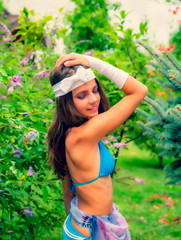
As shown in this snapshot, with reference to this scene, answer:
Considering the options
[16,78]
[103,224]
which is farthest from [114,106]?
[16,78]

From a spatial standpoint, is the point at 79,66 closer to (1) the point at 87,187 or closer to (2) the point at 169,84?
(1) the point at 87,187

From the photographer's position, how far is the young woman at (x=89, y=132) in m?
2.09

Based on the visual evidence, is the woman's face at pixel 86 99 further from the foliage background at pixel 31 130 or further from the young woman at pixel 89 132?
the foliage background at pixel 31 130

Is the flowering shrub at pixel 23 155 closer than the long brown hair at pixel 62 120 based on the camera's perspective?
No

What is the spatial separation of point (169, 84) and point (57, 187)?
1502 mm

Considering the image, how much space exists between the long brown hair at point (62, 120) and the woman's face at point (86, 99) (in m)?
0.04

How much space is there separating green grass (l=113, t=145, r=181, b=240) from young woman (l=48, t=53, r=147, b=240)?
5.72 ft

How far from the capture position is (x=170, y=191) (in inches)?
359

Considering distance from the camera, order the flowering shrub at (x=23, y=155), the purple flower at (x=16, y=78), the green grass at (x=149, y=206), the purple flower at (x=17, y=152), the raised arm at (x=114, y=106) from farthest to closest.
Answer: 1. the green grass at (x=149, y=206)
2. the purple flower at (x=17, y=152)
3. the flowering shrub at (x=23, y=155)
4. the purple flower at (x=16, y=78)
5. the raised arm at (x=114, y=106)

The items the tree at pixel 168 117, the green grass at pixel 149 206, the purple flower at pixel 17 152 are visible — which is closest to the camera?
the purple flower at pixel 17 152

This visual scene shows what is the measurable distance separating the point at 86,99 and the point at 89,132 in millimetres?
206

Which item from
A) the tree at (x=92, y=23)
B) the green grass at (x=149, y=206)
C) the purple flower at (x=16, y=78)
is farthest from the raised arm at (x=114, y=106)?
the tree at (x=92, y=23)

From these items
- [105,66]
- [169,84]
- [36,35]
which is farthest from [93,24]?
[105,66]

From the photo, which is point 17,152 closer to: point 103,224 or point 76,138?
point 76,138
